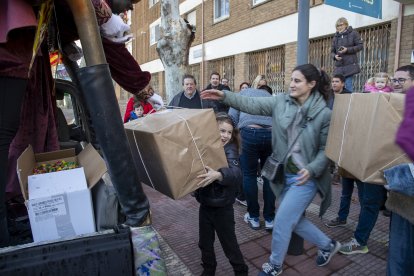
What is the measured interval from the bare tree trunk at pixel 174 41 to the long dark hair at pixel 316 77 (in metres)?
4.02

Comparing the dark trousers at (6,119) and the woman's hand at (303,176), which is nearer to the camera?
the dark trousers at (6,119)

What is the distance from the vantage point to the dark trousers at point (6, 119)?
1.36 metres

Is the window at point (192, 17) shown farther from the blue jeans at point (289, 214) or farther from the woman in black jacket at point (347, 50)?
the blue jeans at point (289, 214)

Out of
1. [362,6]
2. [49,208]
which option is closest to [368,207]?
[49,208]

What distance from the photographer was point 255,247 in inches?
138

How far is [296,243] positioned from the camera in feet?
10.5

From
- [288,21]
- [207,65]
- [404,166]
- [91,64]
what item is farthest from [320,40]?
[91,64]

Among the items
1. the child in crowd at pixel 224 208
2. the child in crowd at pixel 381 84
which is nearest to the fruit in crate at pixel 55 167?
the child in crowd at pixel 224 208

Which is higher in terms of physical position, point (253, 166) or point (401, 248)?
point (253, 166)

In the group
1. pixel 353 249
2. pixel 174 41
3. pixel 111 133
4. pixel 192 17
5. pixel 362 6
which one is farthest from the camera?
pixel 192 17

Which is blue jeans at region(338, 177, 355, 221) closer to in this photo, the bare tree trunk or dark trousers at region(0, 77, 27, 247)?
dark trousers at region(0, 77, 27, 247)

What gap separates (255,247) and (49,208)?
2510mm

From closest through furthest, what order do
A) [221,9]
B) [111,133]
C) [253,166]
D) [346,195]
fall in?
1. [111,133]
2. [346,195]
3. [253,166]
4. [221,9]

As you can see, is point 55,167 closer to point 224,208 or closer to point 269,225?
point 224,208
